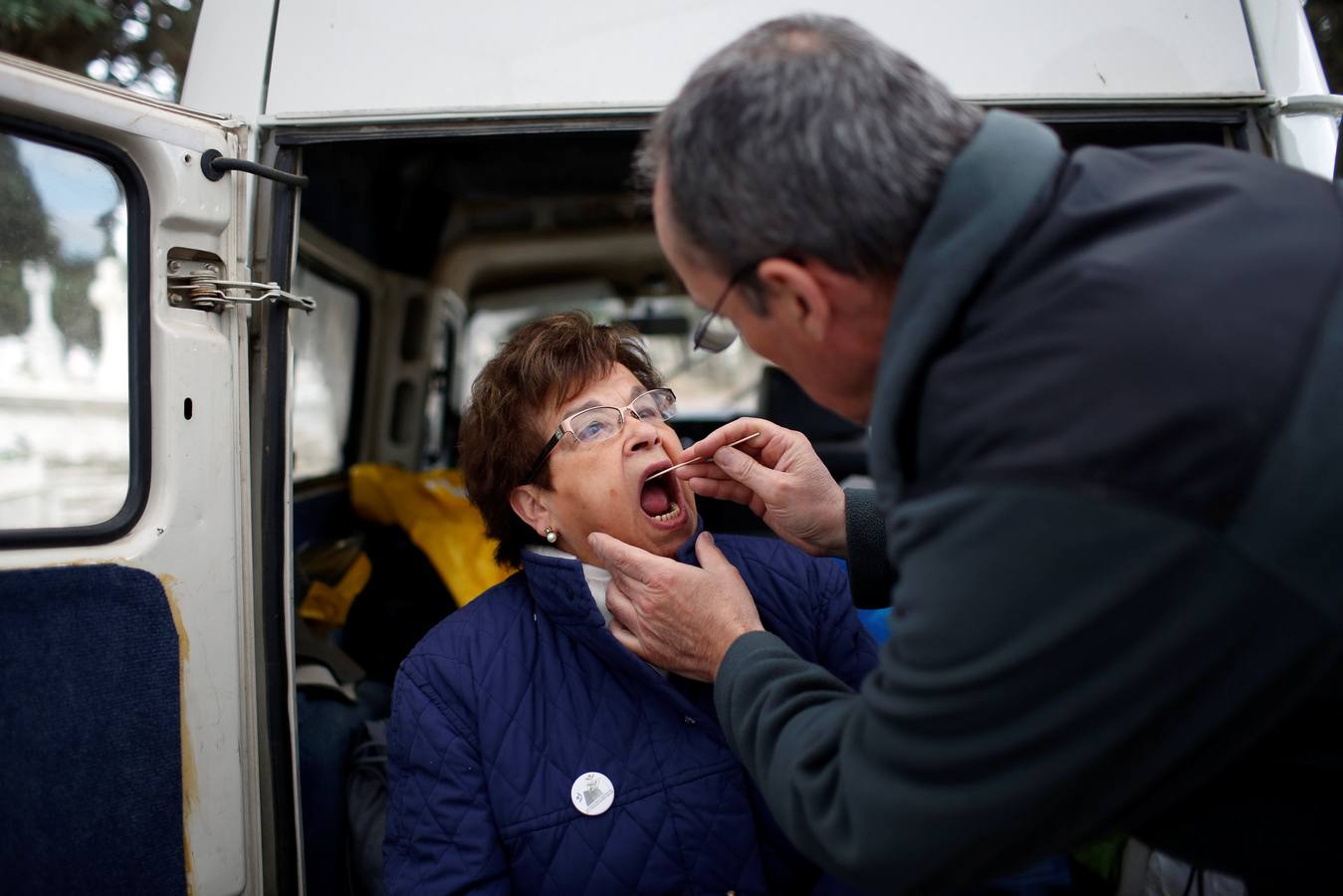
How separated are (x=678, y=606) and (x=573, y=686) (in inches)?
16.7

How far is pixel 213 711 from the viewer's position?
1.89m

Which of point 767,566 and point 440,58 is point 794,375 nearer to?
point 767,566

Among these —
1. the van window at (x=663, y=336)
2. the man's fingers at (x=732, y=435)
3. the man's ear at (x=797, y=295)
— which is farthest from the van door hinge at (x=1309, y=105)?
the van window at (x=663, y=336)

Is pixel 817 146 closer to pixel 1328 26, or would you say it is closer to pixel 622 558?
pixel 622 558

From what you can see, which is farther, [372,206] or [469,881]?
[372,206]

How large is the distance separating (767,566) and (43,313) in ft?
5.77

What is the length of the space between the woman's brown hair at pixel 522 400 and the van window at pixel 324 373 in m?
1.70

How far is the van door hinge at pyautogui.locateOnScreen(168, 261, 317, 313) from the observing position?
184cm

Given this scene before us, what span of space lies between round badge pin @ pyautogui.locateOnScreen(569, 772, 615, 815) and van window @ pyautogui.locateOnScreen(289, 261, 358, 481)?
2.46m

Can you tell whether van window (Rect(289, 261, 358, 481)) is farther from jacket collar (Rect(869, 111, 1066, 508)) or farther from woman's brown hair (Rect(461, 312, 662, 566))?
jacket collar (Rect(869, 111, 1066, 508))

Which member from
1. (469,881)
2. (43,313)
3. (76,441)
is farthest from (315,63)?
(469,881)

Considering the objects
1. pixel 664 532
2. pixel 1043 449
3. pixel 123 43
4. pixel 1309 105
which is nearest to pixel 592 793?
pixel 664 532

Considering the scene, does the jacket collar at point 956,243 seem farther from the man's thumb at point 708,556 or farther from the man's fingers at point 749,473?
the man's fingers at point 749,473

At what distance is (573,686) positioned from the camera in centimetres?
201
